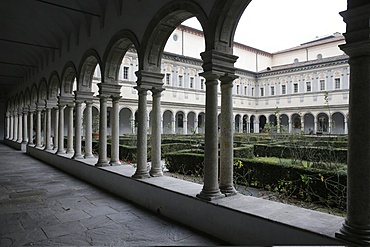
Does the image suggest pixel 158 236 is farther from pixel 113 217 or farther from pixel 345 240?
pixel 345 240

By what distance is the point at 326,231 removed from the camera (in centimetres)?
269

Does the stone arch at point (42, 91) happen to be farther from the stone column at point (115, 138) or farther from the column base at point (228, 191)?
the column base at point (228, 191)

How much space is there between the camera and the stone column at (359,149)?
2445mm

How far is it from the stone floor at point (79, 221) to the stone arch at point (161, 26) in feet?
9.40

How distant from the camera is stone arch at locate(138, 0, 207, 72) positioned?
14.3 ft

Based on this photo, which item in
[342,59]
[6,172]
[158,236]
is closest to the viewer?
[158,236]

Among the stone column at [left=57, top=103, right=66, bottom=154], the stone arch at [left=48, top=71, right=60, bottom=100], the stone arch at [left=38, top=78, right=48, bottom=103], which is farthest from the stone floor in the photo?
the stone arch at [left=38, top=78, right=48, bottom=103]

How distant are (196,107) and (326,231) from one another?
27.6m

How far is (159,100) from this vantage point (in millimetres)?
5586

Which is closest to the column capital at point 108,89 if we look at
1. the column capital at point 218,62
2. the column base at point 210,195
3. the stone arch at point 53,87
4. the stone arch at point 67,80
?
the stone arch at point 67,80

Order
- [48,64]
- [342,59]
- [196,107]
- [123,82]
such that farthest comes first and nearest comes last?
[196,107], [342,59], [123,82], [48,64]

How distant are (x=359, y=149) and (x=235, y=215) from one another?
1.64 m

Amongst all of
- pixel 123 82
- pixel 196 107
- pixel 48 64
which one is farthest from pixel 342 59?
pixel 48 64

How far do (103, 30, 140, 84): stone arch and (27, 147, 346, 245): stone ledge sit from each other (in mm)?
2635
